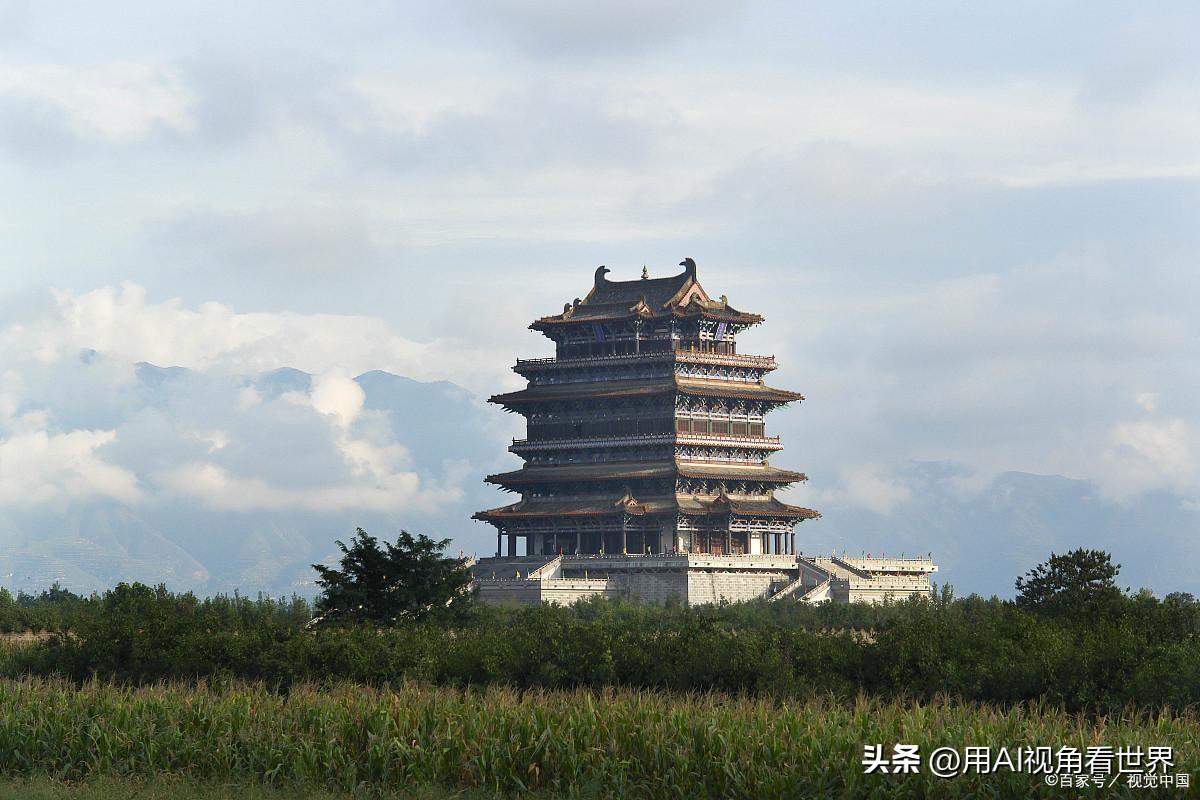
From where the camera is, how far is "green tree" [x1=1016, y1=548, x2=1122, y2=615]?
85.6 meters

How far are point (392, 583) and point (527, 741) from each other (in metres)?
Answer: 44.1

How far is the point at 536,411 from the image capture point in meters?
161

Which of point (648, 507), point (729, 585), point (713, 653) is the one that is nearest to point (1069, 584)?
point (713, 653)

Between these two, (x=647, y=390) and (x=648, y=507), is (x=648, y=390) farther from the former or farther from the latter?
(x=648, y=507)

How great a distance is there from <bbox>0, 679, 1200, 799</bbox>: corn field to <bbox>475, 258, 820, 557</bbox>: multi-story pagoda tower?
9748cm

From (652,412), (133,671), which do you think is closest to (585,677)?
(133,671)

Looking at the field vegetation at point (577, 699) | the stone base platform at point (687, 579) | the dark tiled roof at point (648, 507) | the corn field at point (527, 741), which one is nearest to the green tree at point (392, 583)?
the field vegetation at point (577, 699)

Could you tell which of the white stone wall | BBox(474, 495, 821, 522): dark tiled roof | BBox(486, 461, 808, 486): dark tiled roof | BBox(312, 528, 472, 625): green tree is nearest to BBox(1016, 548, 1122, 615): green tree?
BBox(312, 528, 472, 625): green tree

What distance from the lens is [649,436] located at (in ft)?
502

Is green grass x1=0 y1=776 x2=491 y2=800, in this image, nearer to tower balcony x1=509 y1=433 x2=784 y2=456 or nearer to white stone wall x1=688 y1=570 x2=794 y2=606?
white stone wall x1=688 y1=570 x2=794 y2=606

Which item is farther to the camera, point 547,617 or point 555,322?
point 555,322

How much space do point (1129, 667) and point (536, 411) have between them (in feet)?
341

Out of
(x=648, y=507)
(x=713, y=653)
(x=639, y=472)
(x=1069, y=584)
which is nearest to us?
(x=713, y=653)

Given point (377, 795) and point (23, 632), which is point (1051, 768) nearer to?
point (377, 795)
